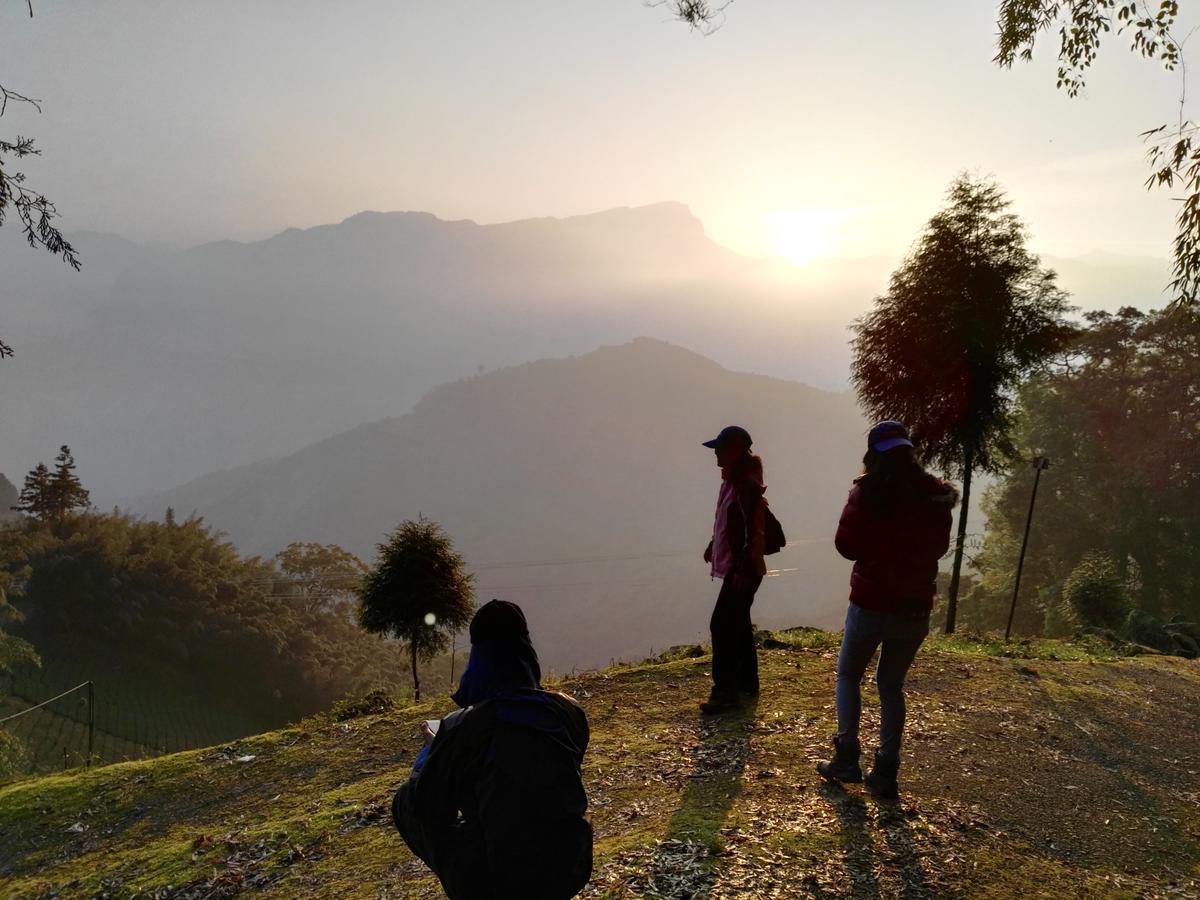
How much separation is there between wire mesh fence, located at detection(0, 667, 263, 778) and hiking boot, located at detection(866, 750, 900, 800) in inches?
1522

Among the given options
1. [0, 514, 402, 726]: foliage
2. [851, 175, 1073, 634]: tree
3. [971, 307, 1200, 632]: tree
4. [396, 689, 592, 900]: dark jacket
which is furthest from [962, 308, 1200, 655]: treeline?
[0, 514, 402, 726]: foliage

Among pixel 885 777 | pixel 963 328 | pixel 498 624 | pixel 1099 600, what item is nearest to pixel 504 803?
pixel 498 624

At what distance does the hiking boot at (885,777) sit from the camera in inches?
199

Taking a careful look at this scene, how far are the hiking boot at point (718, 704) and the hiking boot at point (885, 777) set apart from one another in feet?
7.48

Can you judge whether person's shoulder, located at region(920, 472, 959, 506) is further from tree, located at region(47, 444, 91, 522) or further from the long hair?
tree, located at region(47, 444, 91, 522)

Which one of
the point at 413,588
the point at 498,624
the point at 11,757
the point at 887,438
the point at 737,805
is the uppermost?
the point at 887,438

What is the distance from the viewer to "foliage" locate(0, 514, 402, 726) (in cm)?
5838

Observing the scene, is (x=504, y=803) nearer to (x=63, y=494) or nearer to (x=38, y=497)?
(x=63, y=494)

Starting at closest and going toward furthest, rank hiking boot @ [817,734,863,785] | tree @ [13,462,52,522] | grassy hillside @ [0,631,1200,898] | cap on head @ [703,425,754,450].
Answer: grassy hillside @ [0,631,1200,898]
hiking boot @ [817,734,863,785]
cap on head @ [703,425,754,450]
tree @ [13,462,52,522]

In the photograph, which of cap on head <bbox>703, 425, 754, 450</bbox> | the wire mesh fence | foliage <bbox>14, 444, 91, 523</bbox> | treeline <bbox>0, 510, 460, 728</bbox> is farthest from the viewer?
foliage <bbox>14, 444, 91, 523</bbox>

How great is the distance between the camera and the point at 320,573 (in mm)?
77062

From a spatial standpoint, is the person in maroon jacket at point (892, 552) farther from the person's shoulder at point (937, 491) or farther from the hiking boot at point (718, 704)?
the hiking boot at point (718, 704)

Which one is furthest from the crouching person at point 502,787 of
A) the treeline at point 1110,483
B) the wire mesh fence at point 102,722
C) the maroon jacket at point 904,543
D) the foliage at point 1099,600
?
the wire mesh fence at point 102,722

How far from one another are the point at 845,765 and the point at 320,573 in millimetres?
79285
